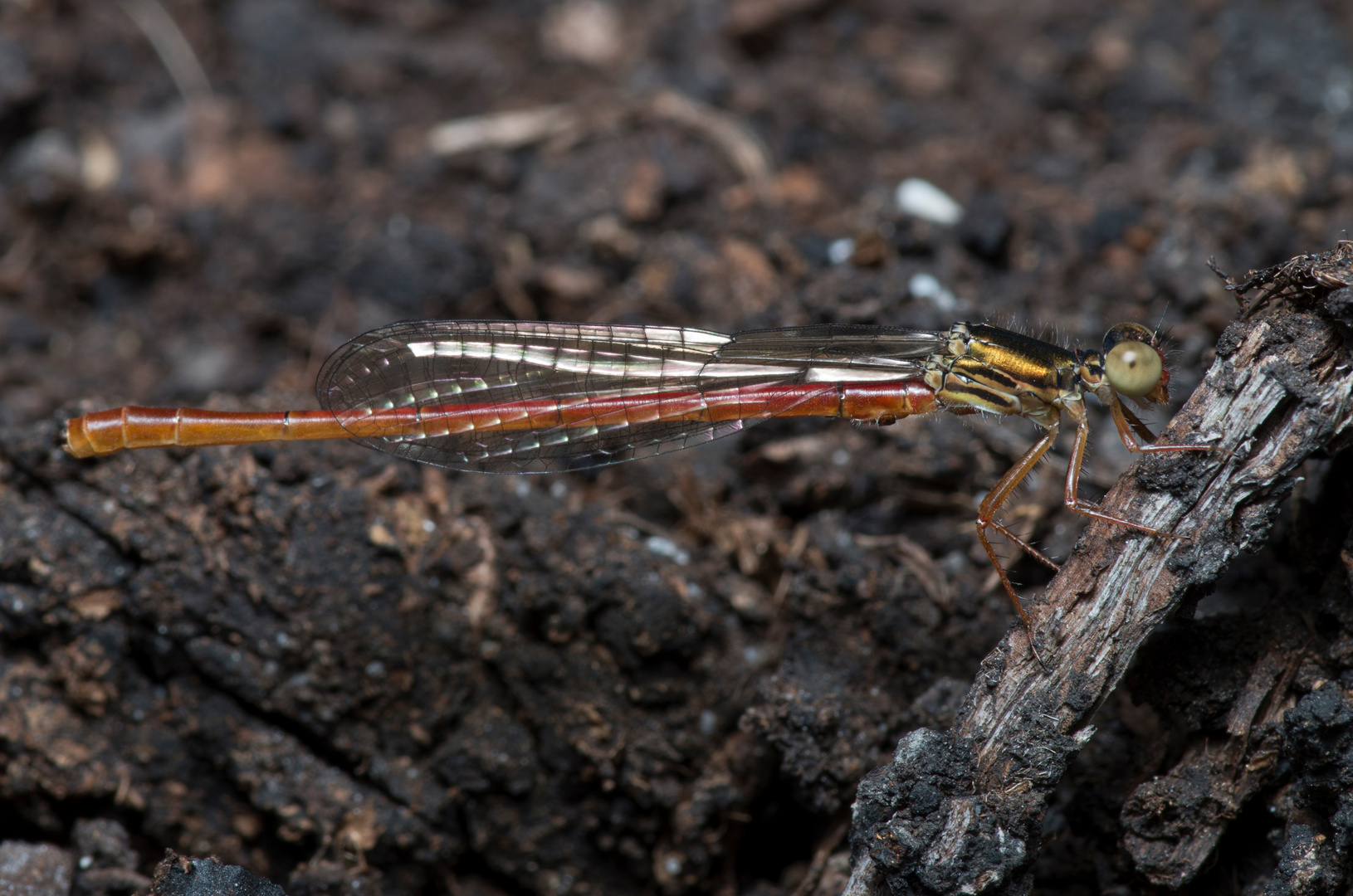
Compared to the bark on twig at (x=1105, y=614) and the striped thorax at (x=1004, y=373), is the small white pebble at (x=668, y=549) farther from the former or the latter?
the bark on twig at (x=1105, y=614)

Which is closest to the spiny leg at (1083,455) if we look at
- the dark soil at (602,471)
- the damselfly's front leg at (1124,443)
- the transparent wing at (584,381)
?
the damselfly's front leg at (1124,443)

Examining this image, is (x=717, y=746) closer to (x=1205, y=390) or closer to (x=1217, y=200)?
(x=1205, y=390)

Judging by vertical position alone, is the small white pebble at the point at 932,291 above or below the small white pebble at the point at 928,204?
below

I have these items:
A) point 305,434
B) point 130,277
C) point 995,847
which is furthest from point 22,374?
point 995,847

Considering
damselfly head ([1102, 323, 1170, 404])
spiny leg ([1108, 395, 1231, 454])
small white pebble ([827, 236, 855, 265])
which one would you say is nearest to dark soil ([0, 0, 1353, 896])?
small white pebble ([827, 236, 855, 265])

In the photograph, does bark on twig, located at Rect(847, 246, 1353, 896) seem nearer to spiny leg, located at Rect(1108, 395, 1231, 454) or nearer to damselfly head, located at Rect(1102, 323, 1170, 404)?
spiny leg, located at Rect(1108, 395, 1231, 454)

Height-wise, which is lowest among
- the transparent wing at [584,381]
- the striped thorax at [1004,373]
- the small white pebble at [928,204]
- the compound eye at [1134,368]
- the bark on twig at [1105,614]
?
the bark on twig at [1105,614]

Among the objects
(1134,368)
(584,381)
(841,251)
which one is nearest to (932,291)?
(841,251)
